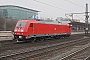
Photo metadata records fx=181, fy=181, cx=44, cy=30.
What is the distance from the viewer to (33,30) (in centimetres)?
2366

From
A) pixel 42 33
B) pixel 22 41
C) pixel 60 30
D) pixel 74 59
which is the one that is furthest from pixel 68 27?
pixel 74 59

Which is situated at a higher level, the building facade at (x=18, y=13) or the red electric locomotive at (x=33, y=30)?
the building facade at (x=18, y=13)

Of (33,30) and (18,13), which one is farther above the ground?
(18,13)

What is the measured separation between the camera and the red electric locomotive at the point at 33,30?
22.6 meters

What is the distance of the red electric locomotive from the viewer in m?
22.6

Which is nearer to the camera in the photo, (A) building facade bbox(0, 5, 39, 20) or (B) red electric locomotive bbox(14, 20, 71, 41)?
(B) red electric locomotive bbox(14, 20, 71, 41)

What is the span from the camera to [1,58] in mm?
11125

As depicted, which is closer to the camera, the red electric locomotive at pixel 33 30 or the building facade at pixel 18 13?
the red electric locomotive at pixel 33 30

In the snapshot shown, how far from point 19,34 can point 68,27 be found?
15.7 metres

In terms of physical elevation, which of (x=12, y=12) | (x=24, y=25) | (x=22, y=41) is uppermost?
(x=12, y=12)

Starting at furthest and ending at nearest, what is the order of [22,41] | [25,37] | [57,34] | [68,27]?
[68,27], [57,34], [22,41], [25,37]

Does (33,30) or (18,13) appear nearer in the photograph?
(33,30)

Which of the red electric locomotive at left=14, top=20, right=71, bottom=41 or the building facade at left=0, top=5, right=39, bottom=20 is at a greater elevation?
the building facade at left=0, top=5, right=39, bottom=20

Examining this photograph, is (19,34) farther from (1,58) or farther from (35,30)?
(1,58)
